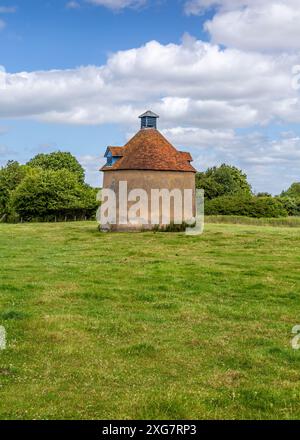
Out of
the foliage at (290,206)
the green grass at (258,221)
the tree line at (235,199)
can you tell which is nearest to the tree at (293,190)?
the tree line at (235,199)

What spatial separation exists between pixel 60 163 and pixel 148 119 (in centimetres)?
5341

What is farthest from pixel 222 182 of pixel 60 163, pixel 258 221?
pixel 258 221

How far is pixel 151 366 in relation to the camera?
10.4 m

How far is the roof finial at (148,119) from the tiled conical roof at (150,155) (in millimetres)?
612

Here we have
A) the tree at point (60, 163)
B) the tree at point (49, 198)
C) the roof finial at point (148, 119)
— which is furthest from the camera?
the tree at point (60, 163)

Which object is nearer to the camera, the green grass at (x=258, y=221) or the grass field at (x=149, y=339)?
the grass field at (x=149, y=339)

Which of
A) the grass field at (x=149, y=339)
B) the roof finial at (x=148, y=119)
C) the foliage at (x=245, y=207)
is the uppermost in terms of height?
the roof finial at (x=148, y=119)

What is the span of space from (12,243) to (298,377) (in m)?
25.4

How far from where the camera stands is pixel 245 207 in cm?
8675

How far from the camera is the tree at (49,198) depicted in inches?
2857

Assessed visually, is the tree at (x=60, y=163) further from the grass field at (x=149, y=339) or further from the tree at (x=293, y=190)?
the grass field at (x=149, y=339)

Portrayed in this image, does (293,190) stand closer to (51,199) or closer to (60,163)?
(60,163)

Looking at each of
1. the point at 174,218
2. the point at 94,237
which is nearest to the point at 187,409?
the point at 94,237
